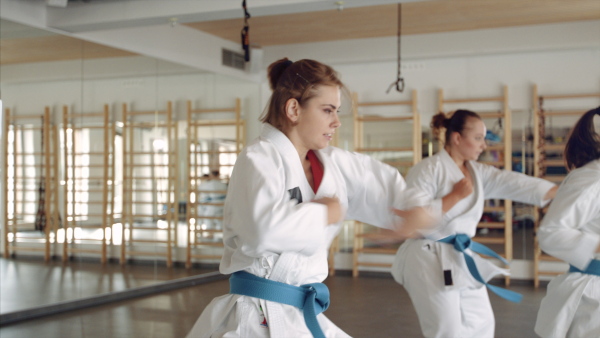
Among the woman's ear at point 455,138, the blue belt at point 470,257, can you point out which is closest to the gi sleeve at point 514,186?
the woman's ear at point 455,138

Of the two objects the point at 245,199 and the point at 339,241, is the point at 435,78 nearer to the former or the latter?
the point at 339,241

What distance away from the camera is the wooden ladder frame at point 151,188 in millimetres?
6176

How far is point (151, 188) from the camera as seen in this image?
6469 millimetres

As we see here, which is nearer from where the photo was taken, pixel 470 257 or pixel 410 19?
pixel 470 257

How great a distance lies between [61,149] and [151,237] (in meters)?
1.48

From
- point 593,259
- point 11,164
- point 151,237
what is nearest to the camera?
point 593,259

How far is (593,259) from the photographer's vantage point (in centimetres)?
246

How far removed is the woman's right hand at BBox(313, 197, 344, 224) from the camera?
1534mm

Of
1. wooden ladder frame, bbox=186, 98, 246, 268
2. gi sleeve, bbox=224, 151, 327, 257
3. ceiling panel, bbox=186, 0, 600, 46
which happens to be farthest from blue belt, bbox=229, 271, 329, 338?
wooden ladder frame, bbox=186, 98, 246, 268

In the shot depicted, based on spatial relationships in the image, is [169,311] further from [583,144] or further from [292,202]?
[292,202]

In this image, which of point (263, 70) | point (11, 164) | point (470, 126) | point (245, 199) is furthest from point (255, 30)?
point (245, 199)

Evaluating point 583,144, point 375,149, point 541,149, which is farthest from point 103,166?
point 541,149

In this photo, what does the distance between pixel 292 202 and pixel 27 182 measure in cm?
418

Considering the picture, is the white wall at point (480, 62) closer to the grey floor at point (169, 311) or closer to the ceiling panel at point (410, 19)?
the ceiling panel at point (410, 19)
